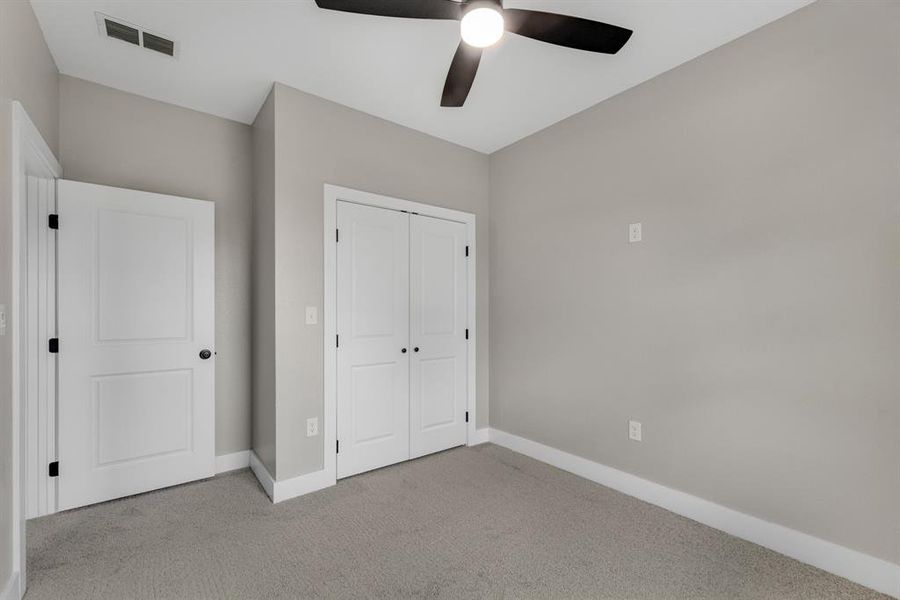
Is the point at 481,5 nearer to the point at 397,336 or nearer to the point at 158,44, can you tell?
the point at 158,44

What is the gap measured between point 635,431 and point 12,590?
3.07 metres

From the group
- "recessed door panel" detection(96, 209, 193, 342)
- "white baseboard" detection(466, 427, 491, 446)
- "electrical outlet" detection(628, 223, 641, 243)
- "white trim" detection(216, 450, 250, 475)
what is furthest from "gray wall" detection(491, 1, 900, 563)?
"recessed door panel" detection(96, 209, 193, 342)

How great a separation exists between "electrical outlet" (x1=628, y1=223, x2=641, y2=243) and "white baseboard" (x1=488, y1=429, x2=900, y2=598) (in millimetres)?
1512

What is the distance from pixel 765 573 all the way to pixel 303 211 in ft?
10.2

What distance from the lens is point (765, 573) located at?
6.08 ft

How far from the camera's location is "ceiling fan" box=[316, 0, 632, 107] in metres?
1.55

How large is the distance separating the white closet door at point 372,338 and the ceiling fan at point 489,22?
1.43 metres

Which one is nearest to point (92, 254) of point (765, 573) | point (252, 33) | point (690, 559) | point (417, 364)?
point (252, 33)

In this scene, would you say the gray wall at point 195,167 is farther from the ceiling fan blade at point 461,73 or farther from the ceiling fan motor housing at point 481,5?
the ceiling fan motor housing at point 481,5

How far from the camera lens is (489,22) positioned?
1.56 m

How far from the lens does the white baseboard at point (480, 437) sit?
3.58m

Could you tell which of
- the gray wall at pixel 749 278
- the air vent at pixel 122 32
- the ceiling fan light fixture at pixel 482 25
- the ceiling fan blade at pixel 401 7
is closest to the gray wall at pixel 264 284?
the air vent at pixel 122 32

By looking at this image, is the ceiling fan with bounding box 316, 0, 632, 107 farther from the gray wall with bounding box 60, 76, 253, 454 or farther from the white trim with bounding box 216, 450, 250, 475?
the white trim with bounding box 216, 450, 250, 475

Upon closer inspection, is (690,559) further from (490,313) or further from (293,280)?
(293,280)
